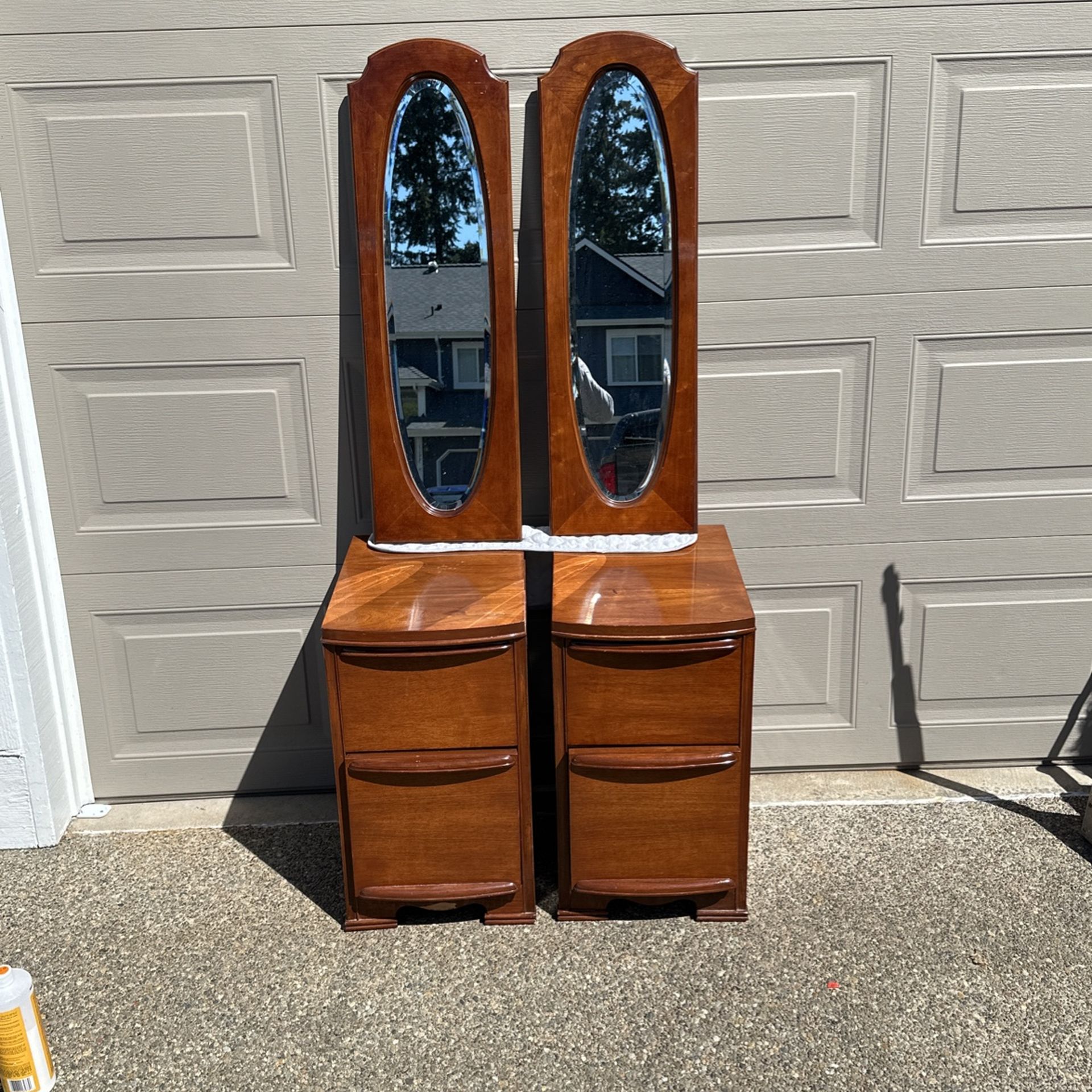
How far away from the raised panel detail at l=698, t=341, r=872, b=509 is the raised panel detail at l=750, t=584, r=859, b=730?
10.9 inches

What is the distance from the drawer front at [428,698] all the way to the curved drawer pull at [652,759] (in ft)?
0.53

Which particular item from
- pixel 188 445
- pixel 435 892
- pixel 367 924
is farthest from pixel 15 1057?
pixel 188 445

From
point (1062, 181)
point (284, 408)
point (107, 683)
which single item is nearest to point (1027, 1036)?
point (1062, 181)

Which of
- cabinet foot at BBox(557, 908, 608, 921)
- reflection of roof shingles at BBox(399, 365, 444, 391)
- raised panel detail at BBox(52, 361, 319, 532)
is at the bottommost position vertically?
cabinet foot at BBox(557, 908, 608, 921)

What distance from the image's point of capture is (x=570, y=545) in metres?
2.49

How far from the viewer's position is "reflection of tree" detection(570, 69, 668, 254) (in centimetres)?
232

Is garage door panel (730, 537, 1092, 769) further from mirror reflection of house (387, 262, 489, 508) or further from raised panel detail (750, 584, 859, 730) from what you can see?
mirror reflection of house (387, 262, 489, 508)

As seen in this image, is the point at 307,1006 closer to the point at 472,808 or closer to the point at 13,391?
the point at 472,808

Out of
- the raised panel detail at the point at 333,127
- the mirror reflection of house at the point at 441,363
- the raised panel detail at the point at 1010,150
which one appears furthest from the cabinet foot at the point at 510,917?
the raised panel detail at the point at 1010,150

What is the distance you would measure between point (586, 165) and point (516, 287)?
34 cm

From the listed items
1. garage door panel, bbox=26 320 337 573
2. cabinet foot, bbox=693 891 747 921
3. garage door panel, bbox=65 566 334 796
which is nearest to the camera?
cabinet foot, bbox=693 891 747 921

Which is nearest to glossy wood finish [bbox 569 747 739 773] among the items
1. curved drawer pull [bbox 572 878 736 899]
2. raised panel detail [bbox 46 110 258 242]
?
curved drawer pull [bbox 572 878 736 899]

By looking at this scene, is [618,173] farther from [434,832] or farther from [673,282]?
[434,832]

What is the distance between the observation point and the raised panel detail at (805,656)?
2764mm
